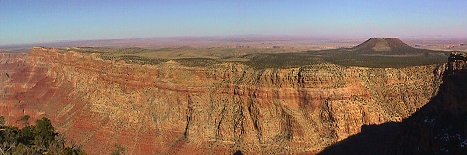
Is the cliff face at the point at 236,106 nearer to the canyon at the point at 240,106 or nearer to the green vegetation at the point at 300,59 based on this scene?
the canyon at the point at 240,106

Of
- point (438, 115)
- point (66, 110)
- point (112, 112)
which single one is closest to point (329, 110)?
point (438, 115)

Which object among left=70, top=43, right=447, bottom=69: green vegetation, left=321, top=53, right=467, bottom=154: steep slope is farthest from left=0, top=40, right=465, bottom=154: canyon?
left=70, top=43, right=447, bottom=69: green vegetation

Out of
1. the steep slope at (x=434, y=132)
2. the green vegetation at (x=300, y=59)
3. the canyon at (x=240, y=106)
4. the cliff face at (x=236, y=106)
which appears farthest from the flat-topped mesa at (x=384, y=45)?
the steep slope at (x=434, y=132)

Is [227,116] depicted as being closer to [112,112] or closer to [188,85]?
[188,85]

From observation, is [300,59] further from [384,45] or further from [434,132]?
[434,132]

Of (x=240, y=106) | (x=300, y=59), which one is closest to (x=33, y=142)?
(x=240, y=106)
